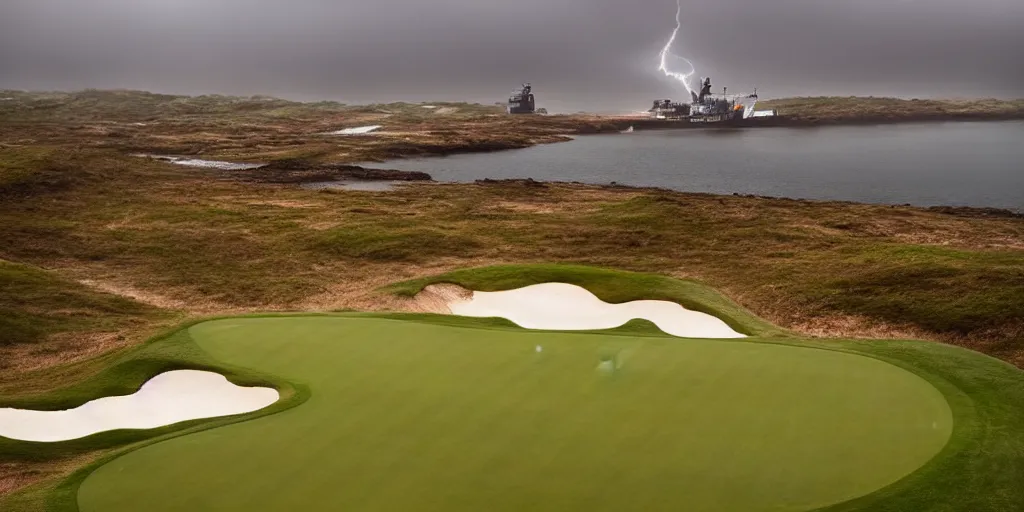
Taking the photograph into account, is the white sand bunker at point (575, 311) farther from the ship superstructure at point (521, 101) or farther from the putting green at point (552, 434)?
the ship superstructure at point (521, 101)

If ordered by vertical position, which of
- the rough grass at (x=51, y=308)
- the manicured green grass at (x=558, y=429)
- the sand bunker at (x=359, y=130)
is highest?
the sand bunker at (x=359, y=130)

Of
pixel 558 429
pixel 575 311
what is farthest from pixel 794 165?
pixel 558 429

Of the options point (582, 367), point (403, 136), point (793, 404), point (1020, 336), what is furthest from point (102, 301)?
point (403, 136)

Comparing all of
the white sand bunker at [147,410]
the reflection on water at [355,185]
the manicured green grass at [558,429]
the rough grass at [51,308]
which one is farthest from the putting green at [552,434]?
the reflection on water at [355,185]

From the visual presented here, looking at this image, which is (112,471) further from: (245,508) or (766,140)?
(766,140)

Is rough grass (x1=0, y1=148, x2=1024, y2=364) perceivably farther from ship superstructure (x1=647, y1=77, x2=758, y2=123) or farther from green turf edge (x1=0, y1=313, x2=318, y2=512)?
ship superstructure (x1=647, y1=77, x2=758, y2=123)
